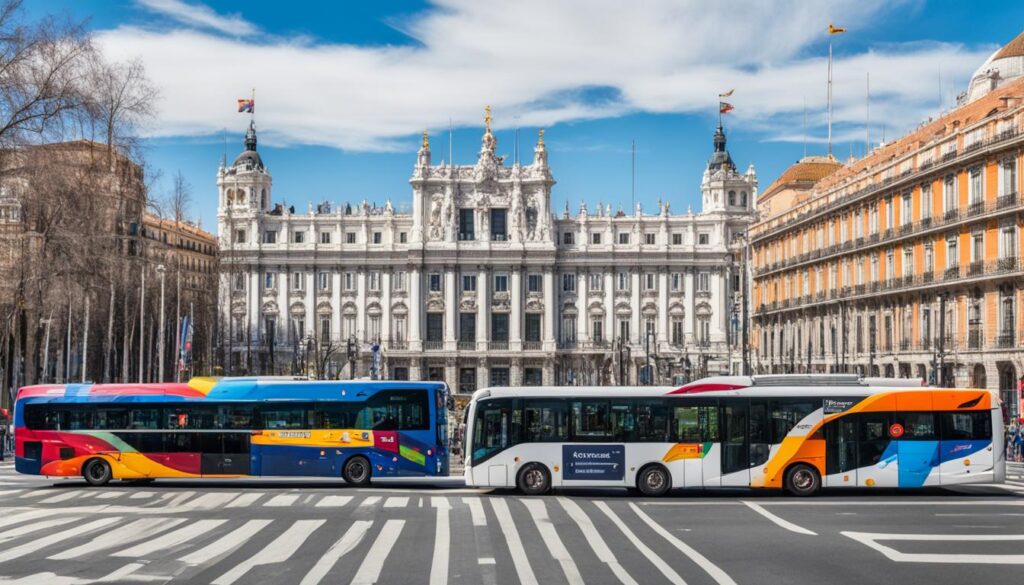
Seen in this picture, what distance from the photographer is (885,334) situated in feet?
214

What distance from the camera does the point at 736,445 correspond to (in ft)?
97.5

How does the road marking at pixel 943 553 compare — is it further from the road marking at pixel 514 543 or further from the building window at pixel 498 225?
the building window at pixel 498 225

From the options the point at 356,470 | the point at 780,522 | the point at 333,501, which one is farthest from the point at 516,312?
the point at 780,522

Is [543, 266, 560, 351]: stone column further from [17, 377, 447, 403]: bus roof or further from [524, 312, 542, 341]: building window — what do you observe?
[17, 377, 447, 403]: bus roof

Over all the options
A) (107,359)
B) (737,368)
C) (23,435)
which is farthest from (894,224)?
(23,435)

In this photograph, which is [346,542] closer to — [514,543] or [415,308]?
[514,543]

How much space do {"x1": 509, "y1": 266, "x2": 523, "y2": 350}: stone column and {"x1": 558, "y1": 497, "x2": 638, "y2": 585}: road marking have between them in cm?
8662

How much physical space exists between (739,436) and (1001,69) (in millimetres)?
57084

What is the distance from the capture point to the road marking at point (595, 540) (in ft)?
60.0

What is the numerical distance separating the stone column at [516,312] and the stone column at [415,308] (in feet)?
27.8

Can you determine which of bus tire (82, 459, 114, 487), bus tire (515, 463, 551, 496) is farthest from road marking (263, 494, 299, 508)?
bus tire (82, 459, 114, 487)

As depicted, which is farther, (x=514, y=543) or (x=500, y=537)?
(x=500, y=537)

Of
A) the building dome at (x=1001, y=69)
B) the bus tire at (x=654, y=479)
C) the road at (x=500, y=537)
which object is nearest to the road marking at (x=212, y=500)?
the road at (x=500, y=537)

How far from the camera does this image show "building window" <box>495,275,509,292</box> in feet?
389
